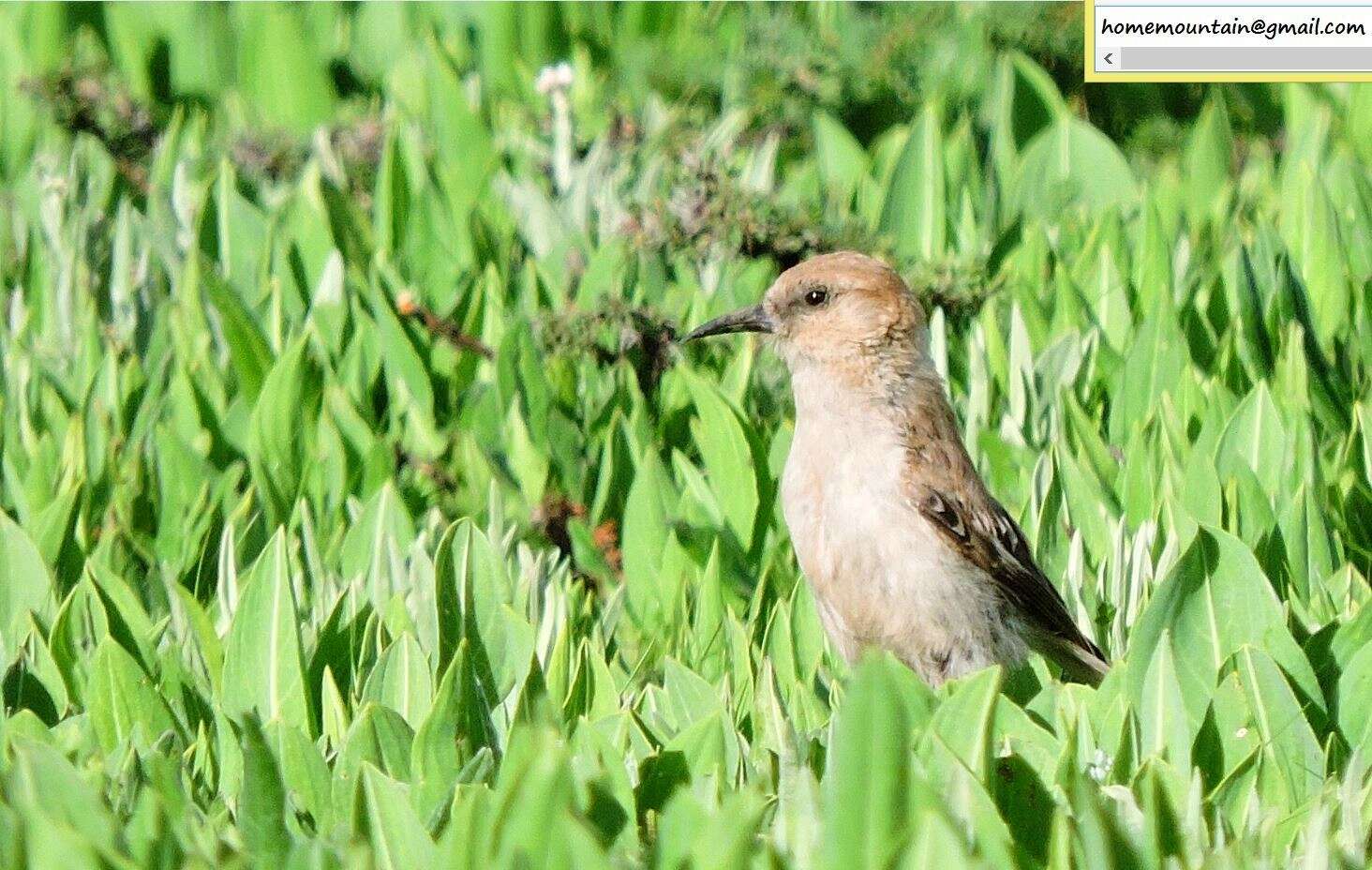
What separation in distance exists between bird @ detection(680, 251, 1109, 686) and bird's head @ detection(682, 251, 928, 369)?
7cm

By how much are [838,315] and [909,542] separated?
69 cm

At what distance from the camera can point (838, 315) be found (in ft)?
15.5

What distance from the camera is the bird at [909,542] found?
4.27 metres

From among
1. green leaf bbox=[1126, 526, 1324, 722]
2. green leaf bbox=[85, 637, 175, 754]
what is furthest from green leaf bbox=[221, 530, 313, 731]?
green leaf bbox=[1126, 526, 1324, 722]

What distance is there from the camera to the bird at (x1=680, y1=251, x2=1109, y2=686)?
4.27 meters

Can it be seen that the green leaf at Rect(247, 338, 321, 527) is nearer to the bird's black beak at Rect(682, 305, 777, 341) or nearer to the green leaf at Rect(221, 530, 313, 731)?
the bird's black beak at Rect(682, 305, 777, 341)

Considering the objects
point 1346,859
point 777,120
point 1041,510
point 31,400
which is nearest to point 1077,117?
point 777,120

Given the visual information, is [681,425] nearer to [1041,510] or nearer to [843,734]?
[1041,510]

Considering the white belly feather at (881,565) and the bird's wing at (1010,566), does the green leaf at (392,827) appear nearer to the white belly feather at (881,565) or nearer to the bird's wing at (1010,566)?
the white belly feather at (881,565)

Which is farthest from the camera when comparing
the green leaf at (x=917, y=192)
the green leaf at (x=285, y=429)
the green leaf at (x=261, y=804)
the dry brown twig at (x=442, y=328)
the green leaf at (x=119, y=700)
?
the green leaf at (x=917, y=192)

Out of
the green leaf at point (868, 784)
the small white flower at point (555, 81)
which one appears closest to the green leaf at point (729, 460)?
the green leaf at point (868, 784)

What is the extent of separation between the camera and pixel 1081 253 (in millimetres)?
6023

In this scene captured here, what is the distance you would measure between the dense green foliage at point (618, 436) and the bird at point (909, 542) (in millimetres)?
121

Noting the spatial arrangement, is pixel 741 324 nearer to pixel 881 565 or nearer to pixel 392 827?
pixel 881 565
